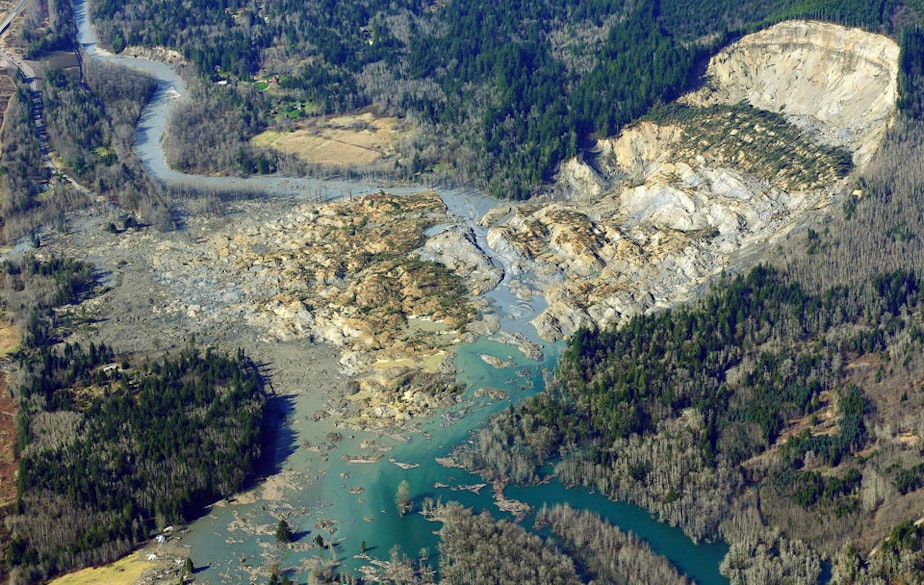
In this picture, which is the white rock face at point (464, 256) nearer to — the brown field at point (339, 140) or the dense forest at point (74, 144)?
the brown field at point (339, 140)

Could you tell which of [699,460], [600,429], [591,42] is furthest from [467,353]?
[591,42]

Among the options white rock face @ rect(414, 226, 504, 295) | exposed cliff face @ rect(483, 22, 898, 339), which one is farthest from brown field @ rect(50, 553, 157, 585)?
white rock face @ rect(414, 226, 504, 295)

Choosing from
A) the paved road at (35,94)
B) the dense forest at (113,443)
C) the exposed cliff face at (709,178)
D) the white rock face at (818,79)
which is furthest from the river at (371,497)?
the paved road at (35,94)

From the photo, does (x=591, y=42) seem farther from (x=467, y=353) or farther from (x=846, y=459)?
(x=846, y=459)

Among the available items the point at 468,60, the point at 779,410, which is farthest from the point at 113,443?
the point at 468,60

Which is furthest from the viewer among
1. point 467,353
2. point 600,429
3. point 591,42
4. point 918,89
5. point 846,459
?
point 591,42
